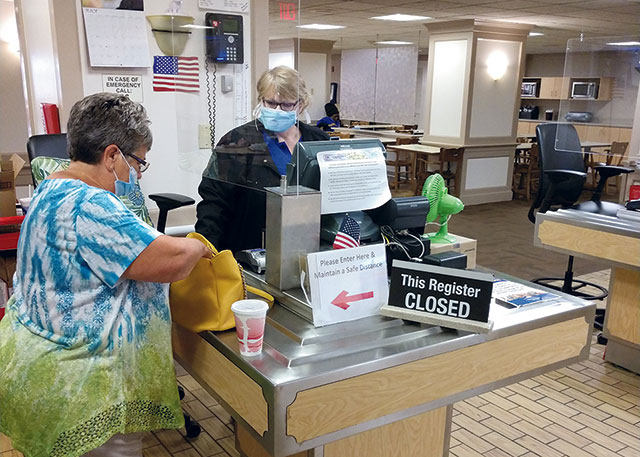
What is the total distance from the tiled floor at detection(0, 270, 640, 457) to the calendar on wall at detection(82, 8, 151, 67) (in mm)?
1716

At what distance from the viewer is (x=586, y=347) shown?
1832mm

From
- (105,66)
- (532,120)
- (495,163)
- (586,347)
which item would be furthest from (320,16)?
(532,120)

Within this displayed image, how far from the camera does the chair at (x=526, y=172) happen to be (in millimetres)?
8897

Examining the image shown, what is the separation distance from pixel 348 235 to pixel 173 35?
76.6 inches

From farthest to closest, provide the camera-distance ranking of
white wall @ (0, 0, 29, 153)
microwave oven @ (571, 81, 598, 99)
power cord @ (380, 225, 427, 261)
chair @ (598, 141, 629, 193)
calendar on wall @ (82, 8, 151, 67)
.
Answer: white wall @ (0, 0, 29, 153)
chair @ (598, 141, 629, 193)
microwave oven @ (571, 81, 598, 99)
calendar on wall @ (82, 8, 151, 67)
power cord @ (380, 225, 427, 261)

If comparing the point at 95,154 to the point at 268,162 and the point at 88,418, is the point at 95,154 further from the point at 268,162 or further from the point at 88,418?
the point at 268,162

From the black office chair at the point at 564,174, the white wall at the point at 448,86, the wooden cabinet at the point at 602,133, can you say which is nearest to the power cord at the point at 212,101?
the black office chair at the point at 564,174

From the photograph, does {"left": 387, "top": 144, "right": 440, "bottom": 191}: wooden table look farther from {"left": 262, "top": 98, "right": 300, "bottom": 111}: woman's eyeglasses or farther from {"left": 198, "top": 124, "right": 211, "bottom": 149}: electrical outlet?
{"left": 262, "top": 98, "right": 300, "bottom": 111}: woman's eyeglasses

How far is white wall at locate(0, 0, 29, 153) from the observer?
6629mm

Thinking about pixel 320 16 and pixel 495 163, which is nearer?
pixel 320 16

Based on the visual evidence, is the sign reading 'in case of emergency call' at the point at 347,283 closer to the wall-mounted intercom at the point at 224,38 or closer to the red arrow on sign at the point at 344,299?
the red arrow on sign at the point at 344,299

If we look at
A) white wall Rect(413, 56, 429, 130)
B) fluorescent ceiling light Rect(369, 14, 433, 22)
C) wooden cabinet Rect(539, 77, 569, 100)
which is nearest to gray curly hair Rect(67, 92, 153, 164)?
fluorescent ceiling light Rect(369, 14, 433, 22)

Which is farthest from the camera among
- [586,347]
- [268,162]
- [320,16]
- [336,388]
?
[320,16]

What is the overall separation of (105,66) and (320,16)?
5506 mm
